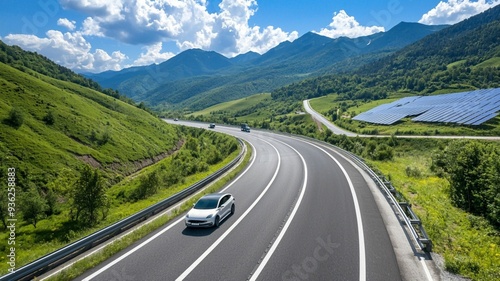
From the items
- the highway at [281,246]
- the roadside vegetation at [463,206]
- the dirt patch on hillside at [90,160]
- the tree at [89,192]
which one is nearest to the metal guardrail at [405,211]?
the roadside vegetation at [463,206]

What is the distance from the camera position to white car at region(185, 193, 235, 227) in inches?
620

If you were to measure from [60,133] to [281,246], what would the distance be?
5019 centimetres

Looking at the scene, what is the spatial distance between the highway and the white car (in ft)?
1.52

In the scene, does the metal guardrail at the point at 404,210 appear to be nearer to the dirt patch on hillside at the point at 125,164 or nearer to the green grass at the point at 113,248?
the green grass at the point at 113,248

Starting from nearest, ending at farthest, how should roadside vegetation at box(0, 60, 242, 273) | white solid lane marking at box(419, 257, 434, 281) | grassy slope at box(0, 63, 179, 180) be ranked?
1. white solid lane marking at box(419, 257, 434, 281)
2. roadside vegetation at box(0, 60, 242, 273)
3. grassy slope at box(0, 63, 179, 180)

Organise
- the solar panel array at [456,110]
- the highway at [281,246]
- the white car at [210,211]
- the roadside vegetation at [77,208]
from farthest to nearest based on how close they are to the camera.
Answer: the solar panel array at [456,110] < the roadside vegetation at [77,208] < the white car at [210,211] < the highway at [281,246]

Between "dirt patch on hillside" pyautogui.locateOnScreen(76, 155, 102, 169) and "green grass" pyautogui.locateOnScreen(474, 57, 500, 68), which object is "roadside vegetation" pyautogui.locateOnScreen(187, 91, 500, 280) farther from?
"green grass" pyautogui.locateOnScreen(474, 57, 500, 68)

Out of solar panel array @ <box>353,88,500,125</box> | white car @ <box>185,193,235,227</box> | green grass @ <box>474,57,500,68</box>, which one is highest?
green grass @ <box>474,57,500,68</box>

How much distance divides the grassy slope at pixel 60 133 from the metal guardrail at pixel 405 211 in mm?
40317

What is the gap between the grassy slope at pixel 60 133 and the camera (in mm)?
39875

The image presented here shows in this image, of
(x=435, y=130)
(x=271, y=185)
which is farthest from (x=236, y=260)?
(x=435, y=130)

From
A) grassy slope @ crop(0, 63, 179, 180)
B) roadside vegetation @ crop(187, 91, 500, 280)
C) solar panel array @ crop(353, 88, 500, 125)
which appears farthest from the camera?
solar panel array @ crop(353, 88, 500, 125)

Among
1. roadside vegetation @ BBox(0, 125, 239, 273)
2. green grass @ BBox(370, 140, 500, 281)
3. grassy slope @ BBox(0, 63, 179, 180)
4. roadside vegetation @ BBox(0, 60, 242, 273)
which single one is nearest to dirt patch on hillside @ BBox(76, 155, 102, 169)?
roadside vegetation @ BBox(0, 60, 242, 273)

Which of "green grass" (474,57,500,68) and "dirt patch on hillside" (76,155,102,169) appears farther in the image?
"green grass" (474,57,500,68)
